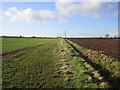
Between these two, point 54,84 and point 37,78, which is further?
point 37,78

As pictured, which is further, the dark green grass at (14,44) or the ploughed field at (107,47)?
the dark green grass at (14,44)

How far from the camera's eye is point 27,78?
909cm

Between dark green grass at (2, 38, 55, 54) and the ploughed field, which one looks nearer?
the ploughed field

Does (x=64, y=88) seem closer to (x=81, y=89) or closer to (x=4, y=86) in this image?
(x=81, y=89)

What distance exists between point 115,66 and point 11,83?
8.17 m

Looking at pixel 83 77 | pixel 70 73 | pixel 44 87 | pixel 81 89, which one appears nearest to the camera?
pixel 81 89

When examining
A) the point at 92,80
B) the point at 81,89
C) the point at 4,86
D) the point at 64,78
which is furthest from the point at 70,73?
the point at 4,86

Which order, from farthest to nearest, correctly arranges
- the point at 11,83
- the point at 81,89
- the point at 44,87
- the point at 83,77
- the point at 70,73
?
the point at 70,73 → the point at 83,77 → the point at 11,83 → the point at 44,87 → the point at 81,89

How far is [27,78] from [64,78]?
8.59ft

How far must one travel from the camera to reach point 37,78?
9062 mm

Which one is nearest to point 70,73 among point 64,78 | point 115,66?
point 64,78

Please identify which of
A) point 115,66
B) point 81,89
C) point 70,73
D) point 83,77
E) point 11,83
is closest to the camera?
point 81,89

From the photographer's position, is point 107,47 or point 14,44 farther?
point 14,44

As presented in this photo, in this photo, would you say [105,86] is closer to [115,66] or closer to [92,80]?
[92,80]
